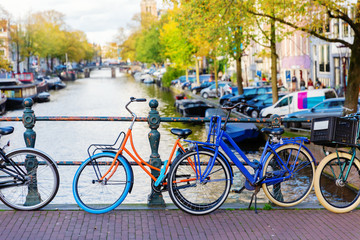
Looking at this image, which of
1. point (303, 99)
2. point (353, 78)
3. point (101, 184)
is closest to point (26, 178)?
point (101, 184)

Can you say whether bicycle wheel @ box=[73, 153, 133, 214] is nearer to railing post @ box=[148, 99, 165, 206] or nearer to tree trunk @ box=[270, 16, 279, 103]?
railing post @ box=[148, 99, 165, 206]

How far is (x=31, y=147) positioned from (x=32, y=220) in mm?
972

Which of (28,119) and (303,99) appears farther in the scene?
(303,99)

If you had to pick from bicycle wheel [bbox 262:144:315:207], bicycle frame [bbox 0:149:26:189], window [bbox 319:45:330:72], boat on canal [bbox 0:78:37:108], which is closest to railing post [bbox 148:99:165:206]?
bicycle wheel [bbox 262:144:315:207]

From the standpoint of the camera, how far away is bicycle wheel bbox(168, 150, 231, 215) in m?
6.00

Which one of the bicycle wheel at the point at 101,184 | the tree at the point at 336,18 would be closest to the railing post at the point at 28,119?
the bicycle wheel at the point at 101,184

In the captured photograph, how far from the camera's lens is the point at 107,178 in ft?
20.1

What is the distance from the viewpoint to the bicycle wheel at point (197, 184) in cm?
600

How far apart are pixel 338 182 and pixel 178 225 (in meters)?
1.85

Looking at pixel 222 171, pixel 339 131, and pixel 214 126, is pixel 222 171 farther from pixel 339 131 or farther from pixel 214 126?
pixel 339 131

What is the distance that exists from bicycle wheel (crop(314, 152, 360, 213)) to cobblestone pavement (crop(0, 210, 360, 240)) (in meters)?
0.11

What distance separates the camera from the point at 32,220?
5898 millimetres

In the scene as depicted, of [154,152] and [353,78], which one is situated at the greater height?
[353,78]

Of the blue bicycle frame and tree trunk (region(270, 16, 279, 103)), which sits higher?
tree trunk (region(270, 16, 279, 103))
